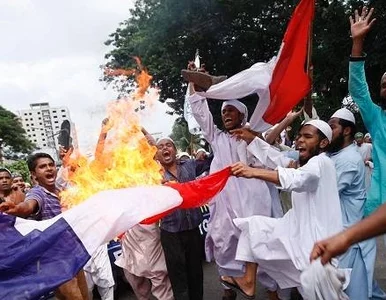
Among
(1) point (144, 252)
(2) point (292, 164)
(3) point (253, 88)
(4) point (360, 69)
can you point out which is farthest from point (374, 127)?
(1) point (144, 252)

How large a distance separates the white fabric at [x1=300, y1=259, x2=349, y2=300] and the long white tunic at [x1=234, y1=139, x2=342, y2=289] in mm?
1427

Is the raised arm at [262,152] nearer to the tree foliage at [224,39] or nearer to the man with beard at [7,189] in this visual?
the man with beard at [7,189]

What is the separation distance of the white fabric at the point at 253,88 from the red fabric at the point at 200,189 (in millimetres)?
882

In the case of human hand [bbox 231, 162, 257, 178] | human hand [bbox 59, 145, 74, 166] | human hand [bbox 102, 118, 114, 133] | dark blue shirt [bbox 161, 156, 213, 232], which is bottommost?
dark blue shirt [bbox 161, 156, 213, 232]

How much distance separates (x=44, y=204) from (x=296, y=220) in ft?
7.22

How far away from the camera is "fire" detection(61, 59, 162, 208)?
4512 mm

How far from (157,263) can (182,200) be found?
134 cm

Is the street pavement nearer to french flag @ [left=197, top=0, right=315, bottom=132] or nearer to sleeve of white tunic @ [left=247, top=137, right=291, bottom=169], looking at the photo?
sleeve of white tunic @ [left=247, top=137, right=291, bottom=169]

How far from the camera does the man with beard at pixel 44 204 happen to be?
3.94 metres

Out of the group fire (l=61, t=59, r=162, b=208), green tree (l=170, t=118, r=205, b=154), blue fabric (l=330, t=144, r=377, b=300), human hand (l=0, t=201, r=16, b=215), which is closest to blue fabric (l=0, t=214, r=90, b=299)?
human hand (l=0, t=201, r=16, b=215)

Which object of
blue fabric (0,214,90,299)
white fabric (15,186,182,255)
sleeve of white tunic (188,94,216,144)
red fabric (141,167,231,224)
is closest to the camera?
blue fabric (0,214,90,299)

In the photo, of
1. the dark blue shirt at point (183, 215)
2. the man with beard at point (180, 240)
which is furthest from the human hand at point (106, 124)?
the dark blue shirt at point (183, 215)

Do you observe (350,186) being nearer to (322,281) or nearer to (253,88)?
(253,88)

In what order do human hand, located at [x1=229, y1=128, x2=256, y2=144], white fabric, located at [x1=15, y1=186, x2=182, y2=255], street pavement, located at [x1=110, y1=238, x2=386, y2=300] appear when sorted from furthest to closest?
street pavement, located at [x1=110, y1=238, x2=386, y2=300], human hand, located at [x1=229, y1=128, x2=256, y2=144], white fabric, located at [x1=15, y1=186, x2=182, y2=255]
